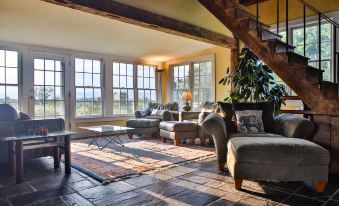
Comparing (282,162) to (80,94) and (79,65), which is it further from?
(79,65)

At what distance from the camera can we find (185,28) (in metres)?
4.71

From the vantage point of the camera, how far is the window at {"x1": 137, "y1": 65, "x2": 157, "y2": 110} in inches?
294

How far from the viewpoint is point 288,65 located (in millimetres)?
3256

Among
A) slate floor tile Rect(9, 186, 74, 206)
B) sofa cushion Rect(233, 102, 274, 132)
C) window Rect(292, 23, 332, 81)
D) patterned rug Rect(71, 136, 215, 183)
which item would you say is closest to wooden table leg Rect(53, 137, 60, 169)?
patterned rug Rect(71, 136, 215, 183)

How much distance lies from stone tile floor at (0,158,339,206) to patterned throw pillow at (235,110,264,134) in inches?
25.5

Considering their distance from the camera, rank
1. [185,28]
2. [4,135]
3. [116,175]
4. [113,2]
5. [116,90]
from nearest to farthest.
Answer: [116,175], [4,135], [113,2], [185,28], [116,90]

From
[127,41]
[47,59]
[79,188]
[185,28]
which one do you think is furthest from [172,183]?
[47,59]

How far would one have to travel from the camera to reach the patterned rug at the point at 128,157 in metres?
3.15

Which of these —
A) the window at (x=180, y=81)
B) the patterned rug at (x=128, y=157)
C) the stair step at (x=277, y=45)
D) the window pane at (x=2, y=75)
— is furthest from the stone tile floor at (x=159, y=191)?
the window at (x=180, y=81)

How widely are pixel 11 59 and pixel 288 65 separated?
5.28 meters

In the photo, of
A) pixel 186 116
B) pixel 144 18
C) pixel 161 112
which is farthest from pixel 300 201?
pixel 161 112

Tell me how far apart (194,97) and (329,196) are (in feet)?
15.9

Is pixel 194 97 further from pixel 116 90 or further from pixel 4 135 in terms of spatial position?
pixel 4 135

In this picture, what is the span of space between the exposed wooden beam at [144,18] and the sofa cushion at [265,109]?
193cm
